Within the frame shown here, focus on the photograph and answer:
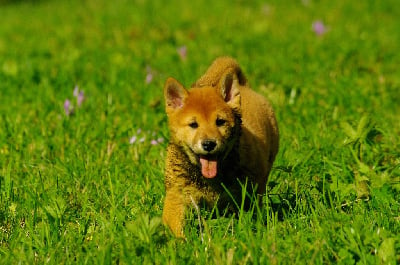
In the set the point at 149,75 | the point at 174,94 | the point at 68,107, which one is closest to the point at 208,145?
the point at 174,94

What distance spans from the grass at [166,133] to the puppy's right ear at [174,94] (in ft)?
2.30

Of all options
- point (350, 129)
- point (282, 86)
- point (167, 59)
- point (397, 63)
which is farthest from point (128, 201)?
point (397, 63)

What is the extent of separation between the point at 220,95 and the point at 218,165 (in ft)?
1.55

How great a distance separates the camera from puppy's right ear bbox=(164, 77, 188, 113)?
186 inches

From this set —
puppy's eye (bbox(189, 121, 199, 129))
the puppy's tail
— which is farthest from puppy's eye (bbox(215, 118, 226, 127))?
the puppy's tail

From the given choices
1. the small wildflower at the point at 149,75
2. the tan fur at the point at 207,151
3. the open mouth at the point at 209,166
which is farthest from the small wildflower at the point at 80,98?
the open mouth at the point at 209,166

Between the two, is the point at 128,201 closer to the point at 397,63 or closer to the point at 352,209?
the point at 352,209

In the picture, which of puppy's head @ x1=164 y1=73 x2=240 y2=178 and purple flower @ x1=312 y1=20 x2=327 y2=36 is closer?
puppy's head @ x1=164 y1=73 x2=240 y2=178

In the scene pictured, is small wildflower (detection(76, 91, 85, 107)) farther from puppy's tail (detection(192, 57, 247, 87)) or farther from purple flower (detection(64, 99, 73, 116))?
puppy's tail (detection(192, 57, 247, 87))

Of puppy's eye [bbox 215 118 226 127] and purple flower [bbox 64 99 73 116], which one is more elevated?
puppy's eye [bbox 215 118 226 127]

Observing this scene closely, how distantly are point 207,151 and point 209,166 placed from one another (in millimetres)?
194

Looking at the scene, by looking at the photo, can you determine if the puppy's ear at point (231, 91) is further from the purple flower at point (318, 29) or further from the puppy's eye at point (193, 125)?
the purple flower at point (318, 29)

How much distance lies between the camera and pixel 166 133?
661cm

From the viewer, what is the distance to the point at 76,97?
24.7ft
